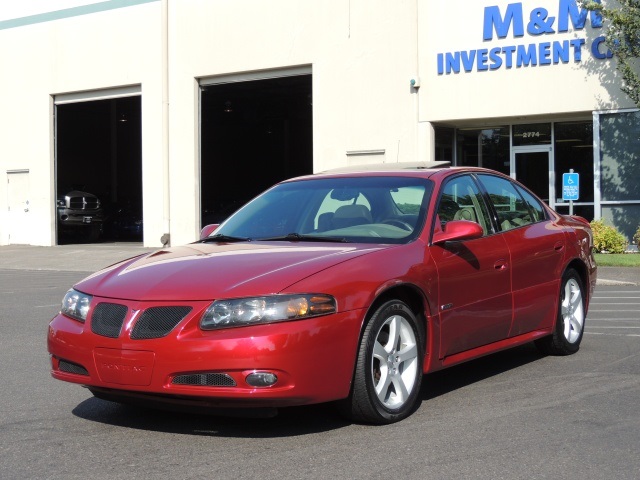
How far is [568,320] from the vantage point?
321 inches

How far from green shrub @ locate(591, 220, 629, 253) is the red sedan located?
13551 millimetres

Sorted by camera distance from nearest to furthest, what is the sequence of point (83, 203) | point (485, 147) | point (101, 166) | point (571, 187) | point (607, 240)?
point (607, 240), point (571, 187), point (485, 147), point (83, 203), point (101, 166)

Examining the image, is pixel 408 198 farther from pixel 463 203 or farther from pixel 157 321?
pixel 157 321

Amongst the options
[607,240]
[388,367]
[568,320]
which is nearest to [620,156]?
[607,240]

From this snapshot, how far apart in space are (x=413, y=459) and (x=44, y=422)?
235 centimetres

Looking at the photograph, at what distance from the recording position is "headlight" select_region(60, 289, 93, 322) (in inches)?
223

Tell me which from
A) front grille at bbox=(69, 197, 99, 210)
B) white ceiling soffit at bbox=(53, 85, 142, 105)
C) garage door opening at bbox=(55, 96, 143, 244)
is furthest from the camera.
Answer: garage door opening at bbox=(55, 96, 143, 244)

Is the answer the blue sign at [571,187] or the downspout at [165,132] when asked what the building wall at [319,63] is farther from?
the blue sign at [571,187]

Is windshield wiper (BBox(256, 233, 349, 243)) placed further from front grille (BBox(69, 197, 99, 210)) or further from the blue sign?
front grille (BBox(69, 197, 99, 210))

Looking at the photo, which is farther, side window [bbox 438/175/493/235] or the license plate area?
side window [bbox 438/175/493/235]

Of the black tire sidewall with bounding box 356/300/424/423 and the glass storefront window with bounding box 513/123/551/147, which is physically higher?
the glass storefront window with bounding box 513/123/551/147

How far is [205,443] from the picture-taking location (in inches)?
211

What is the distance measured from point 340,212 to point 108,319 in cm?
189

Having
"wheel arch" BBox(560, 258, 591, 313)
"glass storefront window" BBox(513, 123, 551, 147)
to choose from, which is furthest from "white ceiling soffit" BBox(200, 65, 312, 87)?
"wheel arch" BBox(560, 258, 591, 313)
